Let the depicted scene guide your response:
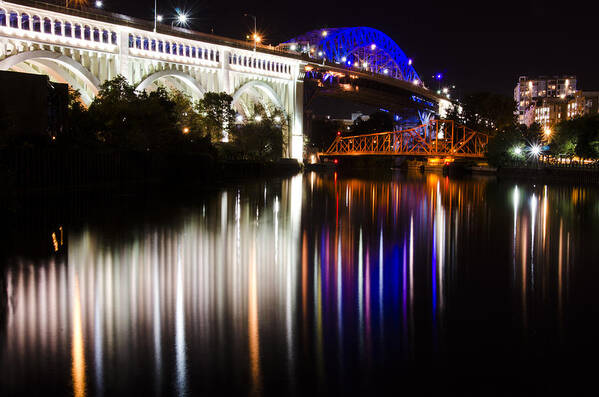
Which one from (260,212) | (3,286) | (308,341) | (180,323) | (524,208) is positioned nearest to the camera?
(308,341)

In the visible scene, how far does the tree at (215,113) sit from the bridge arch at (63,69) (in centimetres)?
1199

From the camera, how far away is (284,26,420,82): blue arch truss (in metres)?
122

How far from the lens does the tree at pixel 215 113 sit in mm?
64875

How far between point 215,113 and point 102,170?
31.1 meters

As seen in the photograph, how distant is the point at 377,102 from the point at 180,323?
390 feet

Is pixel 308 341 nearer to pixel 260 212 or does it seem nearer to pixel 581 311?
pixel 581 311

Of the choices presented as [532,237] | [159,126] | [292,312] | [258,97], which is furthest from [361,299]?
[258,97]

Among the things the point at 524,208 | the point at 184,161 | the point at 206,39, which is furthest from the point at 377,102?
the point at 524,208

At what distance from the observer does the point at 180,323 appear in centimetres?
859

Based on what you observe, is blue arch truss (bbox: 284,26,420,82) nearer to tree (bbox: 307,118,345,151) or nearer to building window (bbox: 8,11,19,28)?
tree (bbox: 307,118,345,151)

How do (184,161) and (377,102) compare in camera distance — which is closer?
(184,161)

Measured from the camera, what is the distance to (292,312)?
932 centimetres

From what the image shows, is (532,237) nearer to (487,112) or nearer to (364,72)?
(364,72)

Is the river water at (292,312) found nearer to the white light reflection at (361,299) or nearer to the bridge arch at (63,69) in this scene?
the white light reflection at (361,299)
